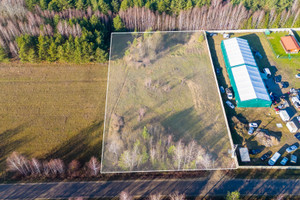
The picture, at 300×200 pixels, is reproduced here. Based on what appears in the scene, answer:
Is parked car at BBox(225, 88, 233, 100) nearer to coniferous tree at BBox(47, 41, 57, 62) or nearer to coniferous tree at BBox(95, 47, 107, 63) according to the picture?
coniferous tree at BBox(95, 47, 107, 63)

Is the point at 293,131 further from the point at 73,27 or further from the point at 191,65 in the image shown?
the point at 73,27

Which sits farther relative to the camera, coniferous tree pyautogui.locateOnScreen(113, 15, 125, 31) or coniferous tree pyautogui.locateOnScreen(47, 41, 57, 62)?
coniferous tree pyautogui.locateOnScreen(113, 15, 125, 31)

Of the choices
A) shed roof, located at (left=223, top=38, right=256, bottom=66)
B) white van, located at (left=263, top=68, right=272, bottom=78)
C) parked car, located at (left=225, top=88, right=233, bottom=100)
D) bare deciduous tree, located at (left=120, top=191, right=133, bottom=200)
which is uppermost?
shed roof, located at (left=223, top=38, right=256, bottom=66)

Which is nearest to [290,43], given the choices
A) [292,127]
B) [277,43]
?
[277,43]

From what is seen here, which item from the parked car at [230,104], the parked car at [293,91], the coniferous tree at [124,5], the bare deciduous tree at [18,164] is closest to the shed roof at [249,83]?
the parked car at [230,104]

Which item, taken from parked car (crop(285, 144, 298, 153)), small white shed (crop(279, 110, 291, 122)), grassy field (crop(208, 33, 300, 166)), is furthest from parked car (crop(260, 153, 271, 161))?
small white shed (crop(279, 110, 291, 122))

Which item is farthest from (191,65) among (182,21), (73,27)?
(73,27)

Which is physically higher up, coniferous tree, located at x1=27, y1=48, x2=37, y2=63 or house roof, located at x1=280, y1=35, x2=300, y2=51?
house roof, located at x1=280, y1=35, x2=300, y2=51

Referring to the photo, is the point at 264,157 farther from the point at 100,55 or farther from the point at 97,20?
the point at 97,20
